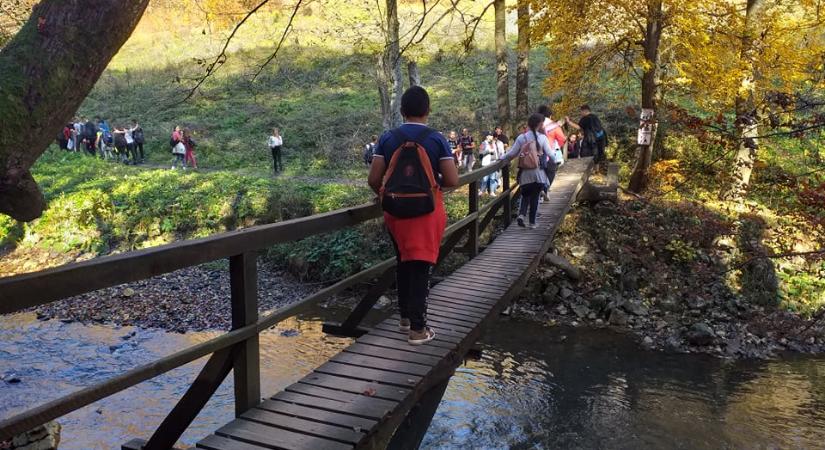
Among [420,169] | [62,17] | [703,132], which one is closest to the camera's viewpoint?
[62,17]

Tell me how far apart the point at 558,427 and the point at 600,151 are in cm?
926

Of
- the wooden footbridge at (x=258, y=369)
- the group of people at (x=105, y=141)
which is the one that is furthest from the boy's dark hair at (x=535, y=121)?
the group of people at (x=105, y=141)

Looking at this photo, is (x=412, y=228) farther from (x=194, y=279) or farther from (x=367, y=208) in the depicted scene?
(x=194, y=279)

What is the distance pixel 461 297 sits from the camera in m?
5.90

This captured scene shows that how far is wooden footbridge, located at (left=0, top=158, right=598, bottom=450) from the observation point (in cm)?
234

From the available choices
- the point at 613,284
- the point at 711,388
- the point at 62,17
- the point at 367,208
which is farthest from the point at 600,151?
the point at 62,17

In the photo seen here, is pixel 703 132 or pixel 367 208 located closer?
pixel 367 208

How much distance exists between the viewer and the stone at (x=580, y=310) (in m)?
12.7

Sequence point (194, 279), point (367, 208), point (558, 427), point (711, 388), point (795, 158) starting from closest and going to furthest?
point (367, 208) < point (558, 427) < point (711, 388) < point (194, 279) < point (795, 158)

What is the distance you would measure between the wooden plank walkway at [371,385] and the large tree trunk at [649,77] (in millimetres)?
8832

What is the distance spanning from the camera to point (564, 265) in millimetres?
13219

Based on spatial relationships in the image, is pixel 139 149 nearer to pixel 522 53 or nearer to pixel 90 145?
pixel 90 145

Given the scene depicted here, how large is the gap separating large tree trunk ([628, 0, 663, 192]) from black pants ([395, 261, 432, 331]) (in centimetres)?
974

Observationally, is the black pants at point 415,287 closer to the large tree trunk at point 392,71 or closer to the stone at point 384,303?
the large tree trunk at point 392,71
